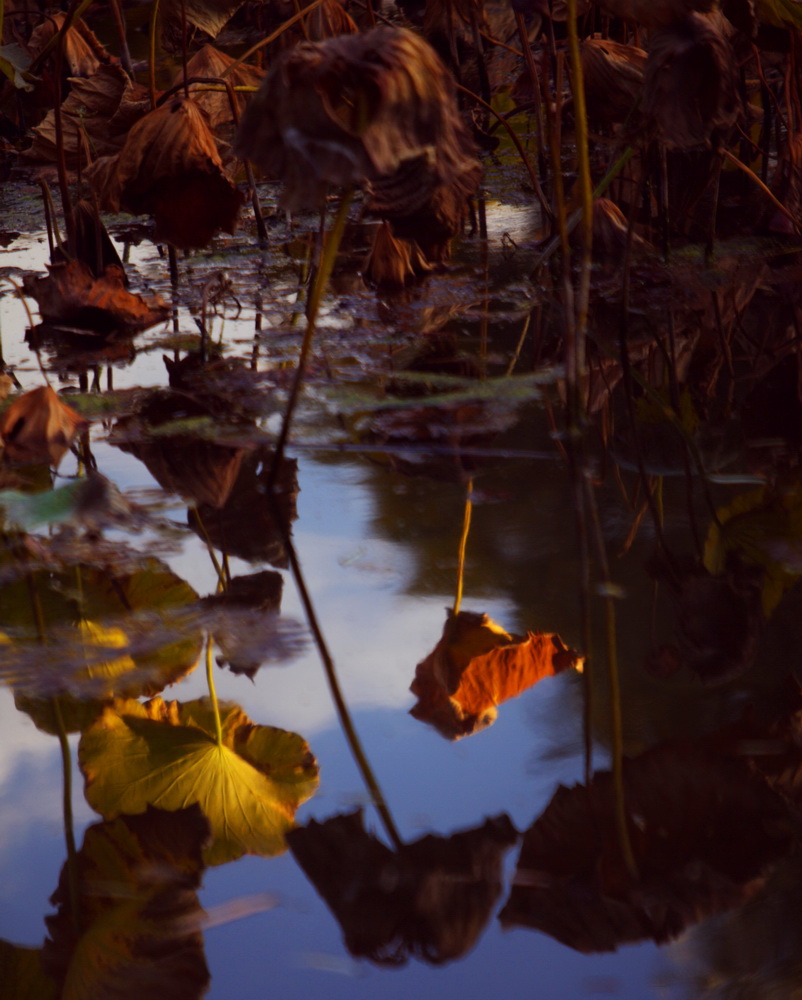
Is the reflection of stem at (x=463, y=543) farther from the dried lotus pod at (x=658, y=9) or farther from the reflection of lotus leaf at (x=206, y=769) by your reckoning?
the dried lotus pod at (x=658, y=9)

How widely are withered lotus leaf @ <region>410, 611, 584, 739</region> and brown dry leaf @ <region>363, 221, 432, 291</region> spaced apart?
4.07 feet

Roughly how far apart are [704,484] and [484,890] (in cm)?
58

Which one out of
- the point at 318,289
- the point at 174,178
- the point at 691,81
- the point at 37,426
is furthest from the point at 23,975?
the point at 174,178

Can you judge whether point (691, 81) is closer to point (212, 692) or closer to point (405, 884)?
point (212, 692)

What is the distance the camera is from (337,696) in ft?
2.50

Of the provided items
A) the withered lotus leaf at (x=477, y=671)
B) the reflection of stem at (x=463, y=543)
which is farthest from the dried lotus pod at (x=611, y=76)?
the withered lotus leaf at (x=477, y=671)

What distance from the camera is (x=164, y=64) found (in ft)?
15.4

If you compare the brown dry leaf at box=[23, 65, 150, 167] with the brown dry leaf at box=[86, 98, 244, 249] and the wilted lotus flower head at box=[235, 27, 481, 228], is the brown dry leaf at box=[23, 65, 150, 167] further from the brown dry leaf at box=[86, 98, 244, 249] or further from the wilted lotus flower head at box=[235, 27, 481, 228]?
the wilted lotus flower head at box=[235, 27, 481, 228]

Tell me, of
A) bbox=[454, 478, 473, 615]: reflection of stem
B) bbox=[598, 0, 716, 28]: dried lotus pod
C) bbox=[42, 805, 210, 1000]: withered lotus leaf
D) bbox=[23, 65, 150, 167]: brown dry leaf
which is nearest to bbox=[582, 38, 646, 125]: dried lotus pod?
bbox=[598, 0, 716, 28]: dried lotus pod

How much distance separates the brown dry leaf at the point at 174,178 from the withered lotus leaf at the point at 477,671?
3.37 ft

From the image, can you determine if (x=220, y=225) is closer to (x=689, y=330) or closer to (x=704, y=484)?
(x=689, y=330)

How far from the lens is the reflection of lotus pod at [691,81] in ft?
3.96

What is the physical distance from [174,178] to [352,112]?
2.63ft

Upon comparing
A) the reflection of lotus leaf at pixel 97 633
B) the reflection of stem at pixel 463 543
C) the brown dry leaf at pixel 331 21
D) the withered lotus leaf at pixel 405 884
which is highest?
the brown dry leaf at pixel 331 21
